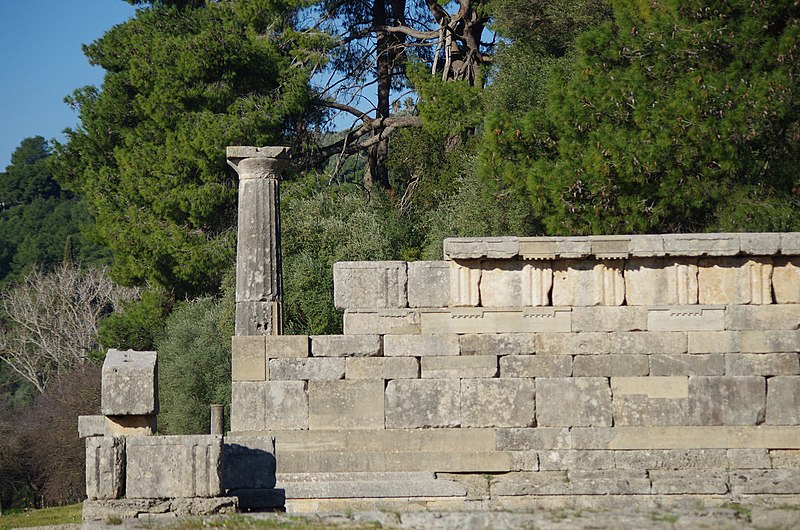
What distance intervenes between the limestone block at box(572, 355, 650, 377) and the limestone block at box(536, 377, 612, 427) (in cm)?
6

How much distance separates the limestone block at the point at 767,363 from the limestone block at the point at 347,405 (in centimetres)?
361

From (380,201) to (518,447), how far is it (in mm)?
14567

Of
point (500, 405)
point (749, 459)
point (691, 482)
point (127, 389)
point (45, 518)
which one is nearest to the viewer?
point (127, 389)

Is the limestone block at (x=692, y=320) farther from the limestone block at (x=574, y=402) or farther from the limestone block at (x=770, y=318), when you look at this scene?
the limestone block at (x=574, y=402)

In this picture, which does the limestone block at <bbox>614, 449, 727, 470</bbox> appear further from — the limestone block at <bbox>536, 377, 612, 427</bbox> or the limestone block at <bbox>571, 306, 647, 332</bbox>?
the limestone block at <bbox>571, 306, 647, 332</bbox>

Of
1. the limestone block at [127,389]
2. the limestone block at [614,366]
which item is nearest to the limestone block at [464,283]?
the limestone block at [614,366]

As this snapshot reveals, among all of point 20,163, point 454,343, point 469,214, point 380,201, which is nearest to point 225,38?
point 380,201

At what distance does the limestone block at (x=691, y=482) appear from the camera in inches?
455

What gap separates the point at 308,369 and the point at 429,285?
4.92ft

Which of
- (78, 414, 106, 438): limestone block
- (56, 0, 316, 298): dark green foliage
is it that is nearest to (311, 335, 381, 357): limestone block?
(78, 414, 106, 438): limestone block

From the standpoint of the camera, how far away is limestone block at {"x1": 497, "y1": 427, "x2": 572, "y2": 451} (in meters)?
11.9

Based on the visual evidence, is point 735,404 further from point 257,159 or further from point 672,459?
point 257,159

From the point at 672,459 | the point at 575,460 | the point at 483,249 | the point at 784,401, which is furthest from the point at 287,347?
the point at 784,401

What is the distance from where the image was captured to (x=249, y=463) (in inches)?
402
